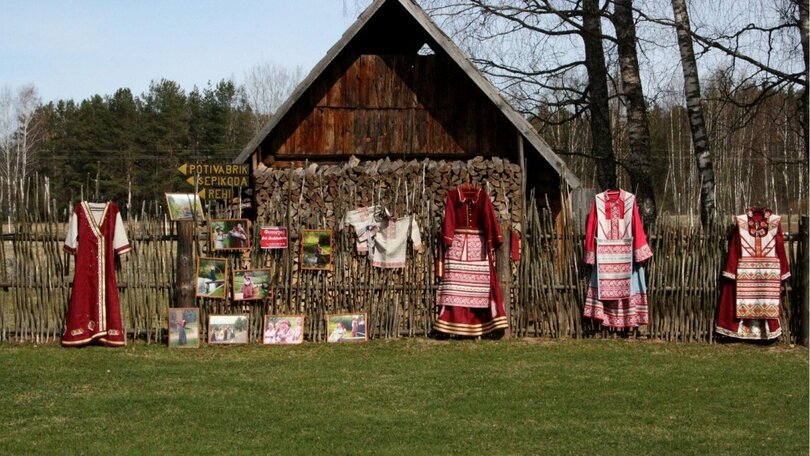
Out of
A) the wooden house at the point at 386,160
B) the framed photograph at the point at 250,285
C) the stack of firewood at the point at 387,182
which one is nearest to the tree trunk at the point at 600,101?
the wooden house at the point at 386,160

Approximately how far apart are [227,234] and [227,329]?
1104 mm

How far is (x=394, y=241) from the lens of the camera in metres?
12.2

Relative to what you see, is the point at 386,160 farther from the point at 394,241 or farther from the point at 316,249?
the point at 316,249

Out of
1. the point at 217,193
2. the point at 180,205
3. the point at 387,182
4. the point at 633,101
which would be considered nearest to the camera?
the point at 180,205

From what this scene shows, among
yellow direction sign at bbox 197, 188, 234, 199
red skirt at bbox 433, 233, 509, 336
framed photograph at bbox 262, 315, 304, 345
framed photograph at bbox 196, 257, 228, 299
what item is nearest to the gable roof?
red skirt at bbox 433, 233, 509, 336

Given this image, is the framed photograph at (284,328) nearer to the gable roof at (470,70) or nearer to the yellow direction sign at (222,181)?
the yellow direction sign at (222,181)

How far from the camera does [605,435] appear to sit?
24.3 ft

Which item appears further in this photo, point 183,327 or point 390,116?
point 390,116

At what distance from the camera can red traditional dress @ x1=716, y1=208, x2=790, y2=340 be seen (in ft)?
38.4

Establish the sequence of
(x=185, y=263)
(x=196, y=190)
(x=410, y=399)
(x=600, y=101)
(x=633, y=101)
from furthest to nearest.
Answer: (x=600, y=101) < (x=633, y=101) < (x=196, y=190) < (x=185, y=263) < (x=410, y=399)

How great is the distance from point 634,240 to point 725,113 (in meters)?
31.9

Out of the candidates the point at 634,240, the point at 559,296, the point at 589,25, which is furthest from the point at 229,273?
the point at 589,25

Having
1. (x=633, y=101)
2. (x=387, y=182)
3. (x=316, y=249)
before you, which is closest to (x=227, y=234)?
(x=316, y=249)

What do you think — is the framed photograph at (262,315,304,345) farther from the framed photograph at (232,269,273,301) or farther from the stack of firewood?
the stack of firewood
